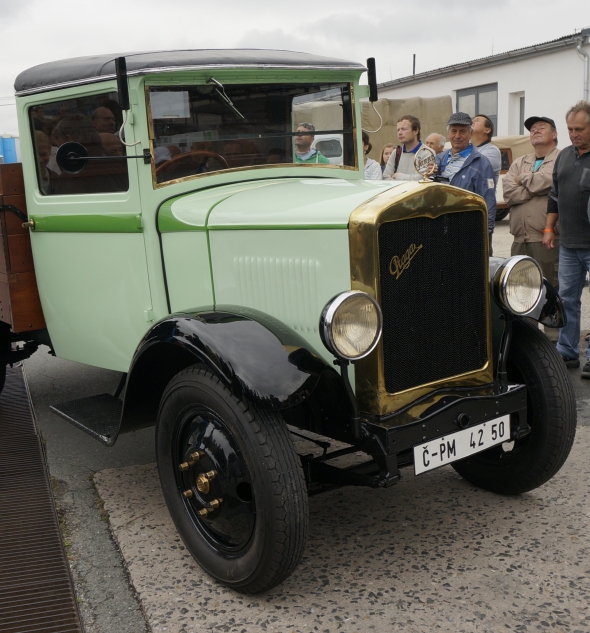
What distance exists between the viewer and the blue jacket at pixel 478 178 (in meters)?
5.28

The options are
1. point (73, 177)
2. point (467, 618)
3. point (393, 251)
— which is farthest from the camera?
point (73, 177)

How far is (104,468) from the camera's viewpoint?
12.8ft

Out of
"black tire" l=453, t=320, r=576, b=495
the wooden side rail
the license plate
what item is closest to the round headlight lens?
"black tire" l=453, t=320, r=576, b=495

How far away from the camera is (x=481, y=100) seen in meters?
19.5

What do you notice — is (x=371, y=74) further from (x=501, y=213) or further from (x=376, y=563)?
(x=501, y=213)

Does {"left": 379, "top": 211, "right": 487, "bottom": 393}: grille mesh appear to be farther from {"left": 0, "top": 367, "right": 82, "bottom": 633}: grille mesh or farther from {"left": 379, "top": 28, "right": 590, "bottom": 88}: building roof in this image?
{"left": 379, "top": 28, "right": 590, "bottom": 88}: building roof

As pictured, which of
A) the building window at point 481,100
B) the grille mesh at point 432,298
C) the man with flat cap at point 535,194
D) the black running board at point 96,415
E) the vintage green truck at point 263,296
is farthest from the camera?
the building window at point 481,100

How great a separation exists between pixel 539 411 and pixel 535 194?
9.47 feet

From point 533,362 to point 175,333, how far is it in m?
1.47

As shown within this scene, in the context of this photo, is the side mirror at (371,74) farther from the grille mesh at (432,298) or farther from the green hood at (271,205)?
the grille mesh at (432,298)

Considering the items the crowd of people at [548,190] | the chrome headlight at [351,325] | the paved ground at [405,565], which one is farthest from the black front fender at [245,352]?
the crowd of people at [548,190]

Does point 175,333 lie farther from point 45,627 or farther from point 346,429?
point 45,627

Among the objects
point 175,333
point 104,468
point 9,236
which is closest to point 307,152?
point 175,333

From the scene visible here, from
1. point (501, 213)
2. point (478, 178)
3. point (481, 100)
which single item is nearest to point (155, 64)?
point (478, 178)
